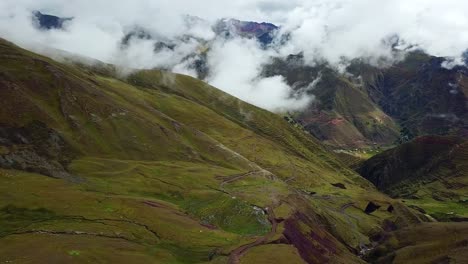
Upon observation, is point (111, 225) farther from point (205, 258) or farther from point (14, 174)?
point (14, 174)

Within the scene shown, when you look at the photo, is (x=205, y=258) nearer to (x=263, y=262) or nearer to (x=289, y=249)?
(x=263, y=262)

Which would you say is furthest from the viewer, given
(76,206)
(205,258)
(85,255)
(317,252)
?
(317,252)

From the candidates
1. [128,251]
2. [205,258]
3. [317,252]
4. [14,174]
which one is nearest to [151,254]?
[128,251]

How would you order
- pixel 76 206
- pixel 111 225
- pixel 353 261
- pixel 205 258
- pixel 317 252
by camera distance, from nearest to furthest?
Answer: pixel 205 258 → pixel 111 225 → pixel 76 206 → pixel 317 252 → pixel 353 261

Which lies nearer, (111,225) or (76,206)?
(111,225)

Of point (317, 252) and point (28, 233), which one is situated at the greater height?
point (317, 252)

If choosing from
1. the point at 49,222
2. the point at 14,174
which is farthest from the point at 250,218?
the point at 14,174
